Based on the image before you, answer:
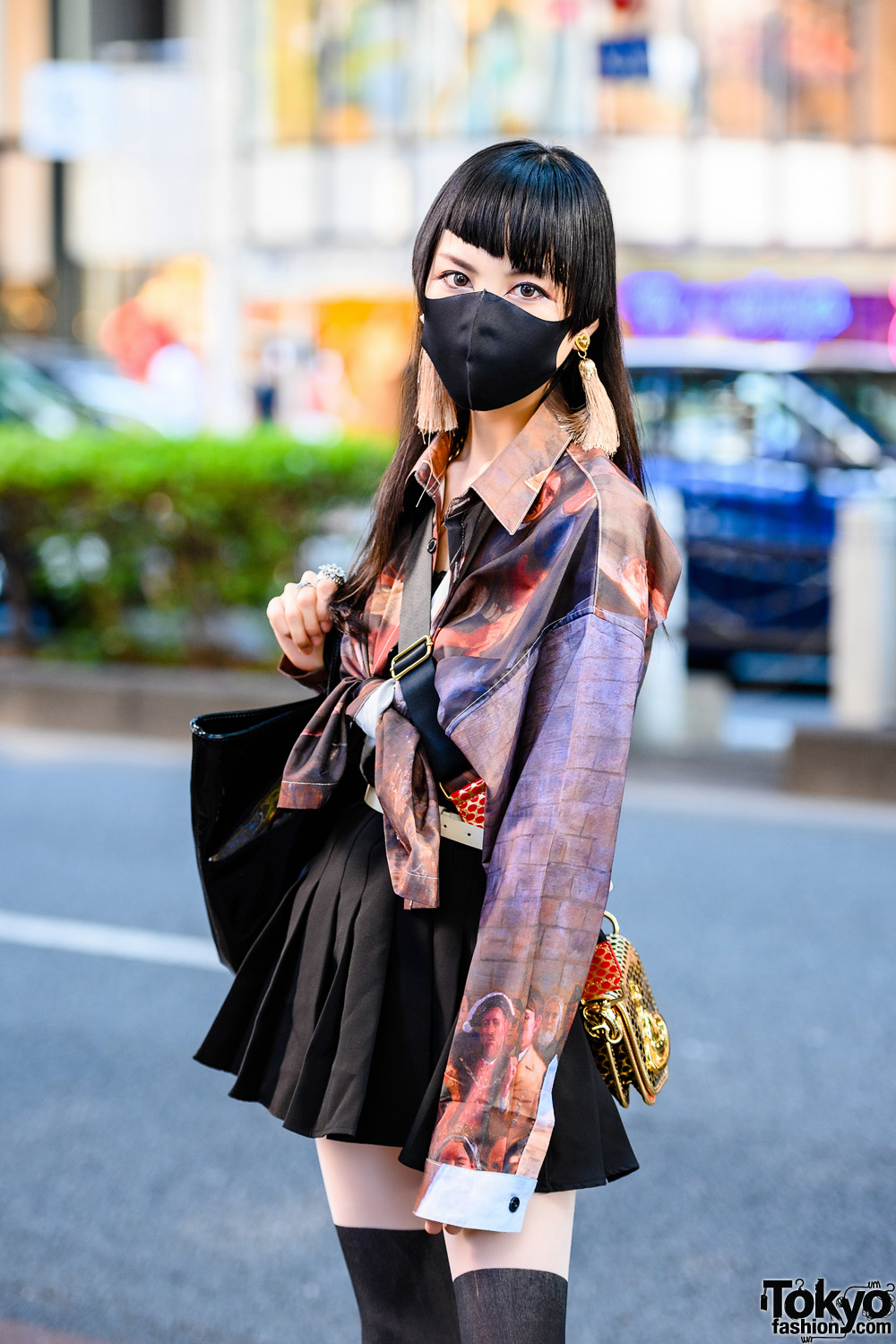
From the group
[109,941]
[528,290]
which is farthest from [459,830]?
[109,941]

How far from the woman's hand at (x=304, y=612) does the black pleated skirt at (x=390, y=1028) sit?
0.94ft

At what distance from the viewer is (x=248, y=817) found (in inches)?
81.8

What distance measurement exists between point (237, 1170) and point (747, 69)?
23919 millimetres

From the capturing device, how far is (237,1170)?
3.69m

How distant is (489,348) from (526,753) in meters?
0.49

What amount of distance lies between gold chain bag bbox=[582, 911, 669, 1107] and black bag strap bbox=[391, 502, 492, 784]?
0.95ft

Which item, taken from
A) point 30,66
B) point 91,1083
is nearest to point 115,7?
point 30,66

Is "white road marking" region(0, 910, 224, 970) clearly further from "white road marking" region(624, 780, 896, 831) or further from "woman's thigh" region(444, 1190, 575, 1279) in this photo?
"woman's thigh" region(444, 1190, 575, 1279)

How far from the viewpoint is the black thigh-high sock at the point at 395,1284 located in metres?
1.98

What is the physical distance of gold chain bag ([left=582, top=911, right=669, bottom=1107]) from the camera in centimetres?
192

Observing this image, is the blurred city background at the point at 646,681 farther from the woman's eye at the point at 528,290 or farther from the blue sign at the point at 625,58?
the woman's eye at the point at 528,290

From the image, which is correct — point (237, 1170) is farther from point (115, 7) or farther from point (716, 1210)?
point (115, 7)

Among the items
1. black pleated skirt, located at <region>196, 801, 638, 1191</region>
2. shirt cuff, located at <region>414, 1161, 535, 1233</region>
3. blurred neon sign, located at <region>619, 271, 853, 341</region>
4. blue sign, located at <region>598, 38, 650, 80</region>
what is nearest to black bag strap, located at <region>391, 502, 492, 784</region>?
black pleated skirt, located at <region>196, 801, 638, 1191</region>

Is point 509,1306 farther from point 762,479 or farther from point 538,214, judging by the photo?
point 762,479
